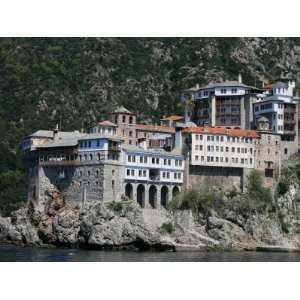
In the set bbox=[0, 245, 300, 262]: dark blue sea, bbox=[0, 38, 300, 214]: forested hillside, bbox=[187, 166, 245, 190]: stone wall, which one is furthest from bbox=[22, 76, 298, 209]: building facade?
bbox=[0, 38, 300, 214]: forested hillside

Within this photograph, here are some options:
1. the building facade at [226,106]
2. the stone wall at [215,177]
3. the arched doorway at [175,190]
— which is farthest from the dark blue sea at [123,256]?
the building facade at [226,106]

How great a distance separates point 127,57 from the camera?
18438 centimetres

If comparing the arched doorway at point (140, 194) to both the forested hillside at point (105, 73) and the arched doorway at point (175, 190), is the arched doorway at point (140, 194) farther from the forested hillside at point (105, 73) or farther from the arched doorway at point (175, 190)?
the forested hillside at point (105, 73)

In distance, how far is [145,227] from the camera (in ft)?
385

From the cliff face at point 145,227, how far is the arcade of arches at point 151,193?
2.57m

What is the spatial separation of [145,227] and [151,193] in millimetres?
9643

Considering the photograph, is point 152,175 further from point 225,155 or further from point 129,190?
point 225,155

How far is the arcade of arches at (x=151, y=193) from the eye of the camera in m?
124

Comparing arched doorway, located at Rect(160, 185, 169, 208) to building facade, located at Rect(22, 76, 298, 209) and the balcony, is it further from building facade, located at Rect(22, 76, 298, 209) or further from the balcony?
the balcony

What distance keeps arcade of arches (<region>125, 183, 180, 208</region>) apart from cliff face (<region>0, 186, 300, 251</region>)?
257cm

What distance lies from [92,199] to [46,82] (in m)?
54.3

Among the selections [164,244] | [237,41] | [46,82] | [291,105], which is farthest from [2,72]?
[164,244]

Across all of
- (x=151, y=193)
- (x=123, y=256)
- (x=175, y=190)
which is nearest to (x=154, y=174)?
(x=151, y=193)
